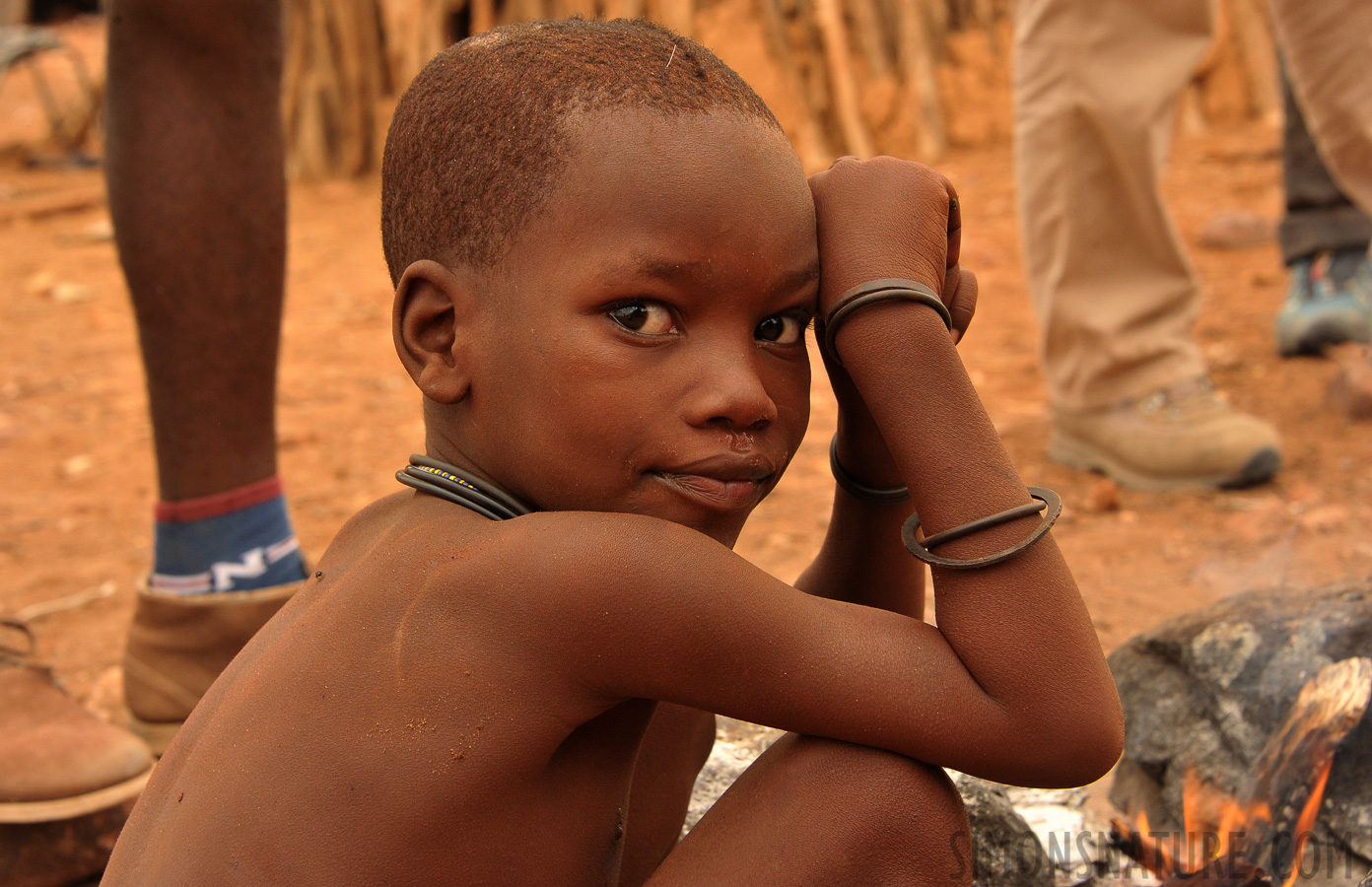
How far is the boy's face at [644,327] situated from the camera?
1348 millimetres

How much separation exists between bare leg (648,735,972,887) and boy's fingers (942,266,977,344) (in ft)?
1.94

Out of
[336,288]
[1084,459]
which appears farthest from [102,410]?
[1084,459]

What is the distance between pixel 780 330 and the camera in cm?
148

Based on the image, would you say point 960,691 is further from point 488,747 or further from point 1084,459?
point 1084,459

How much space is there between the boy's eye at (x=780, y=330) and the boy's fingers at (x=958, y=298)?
0.24 metres

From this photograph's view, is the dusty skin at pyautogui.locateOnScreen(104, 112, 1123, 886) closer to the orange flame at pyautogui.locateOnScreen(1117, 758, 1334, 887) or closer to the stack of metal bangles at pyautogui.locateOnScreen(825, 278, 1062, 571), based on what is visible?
the stack of metal bangles at pyautogui.locateOnScreen(825, 278, 1062, 571)

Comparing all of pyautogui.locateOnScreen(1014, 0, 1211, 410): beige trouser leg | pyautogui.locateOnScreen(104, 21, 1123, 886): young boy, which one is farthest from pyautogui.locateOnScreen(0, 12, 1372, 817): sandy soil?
pyautogui.locateOnScreen(104, 21, 1123, 886): young boy

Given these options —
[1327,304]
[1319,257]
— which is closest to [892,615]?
[1327,304]

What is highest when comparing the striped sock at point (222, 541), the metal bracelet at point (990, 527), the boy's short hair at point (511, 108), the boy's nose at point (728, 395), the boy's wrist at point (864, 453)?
the boy's short hair at point (511, 108)

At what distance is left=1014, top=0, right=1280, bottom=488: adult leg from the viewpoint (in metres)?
3.42

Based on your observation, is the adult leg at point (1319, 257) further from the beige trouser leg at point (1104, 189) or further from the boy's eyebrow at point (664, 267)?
the boy's eyebrow at point (664, 267)

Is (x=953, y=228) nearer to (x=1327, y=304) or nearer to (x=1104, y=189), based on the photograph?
(x=1104, y=189)

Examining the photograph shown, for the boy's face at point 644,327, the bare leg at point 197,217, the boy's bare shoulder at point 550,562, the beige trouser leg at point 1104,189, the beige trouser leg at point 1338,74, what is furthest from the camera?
the beige trouser leg at point 1338,74

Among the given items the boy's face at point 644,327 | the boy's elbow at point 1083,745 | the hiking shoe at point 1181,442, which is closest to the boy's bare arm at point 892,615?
the boy's elbow at point 1083,745
